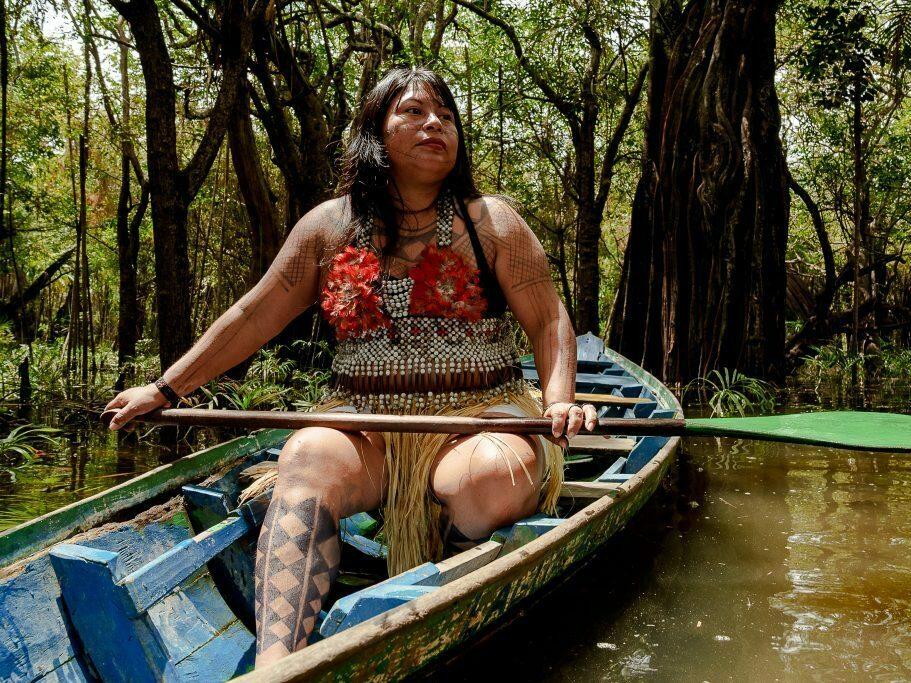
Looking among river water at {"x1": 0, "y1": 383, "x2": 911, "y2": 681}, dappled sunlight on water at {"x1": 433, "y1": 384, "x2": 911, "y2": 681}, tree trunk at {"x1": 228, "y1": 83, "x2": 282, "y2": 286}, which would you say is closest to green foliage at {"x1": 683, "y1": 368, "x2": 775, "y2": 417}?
river water at {"x1": 0, "y1": 383, "x2": 911, "y2": 681}

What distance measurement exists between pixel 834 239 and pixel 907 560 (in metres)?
15.8

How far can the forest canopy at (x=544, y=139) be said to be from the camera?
6.20 m

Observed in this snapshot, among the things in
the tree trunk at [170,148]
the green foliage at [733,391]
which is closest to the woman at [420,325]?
the tree trunk at [170,148]

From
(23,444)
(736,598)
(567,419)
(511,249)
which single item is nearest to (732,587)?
(736,598)

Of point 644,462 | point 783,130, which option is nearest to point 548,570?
point 644,462

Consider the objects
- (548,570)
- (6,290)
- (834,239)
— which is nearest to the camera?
(548,570)

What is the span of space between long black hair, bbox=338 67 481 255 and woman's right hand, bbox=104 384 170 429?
82 centimetres

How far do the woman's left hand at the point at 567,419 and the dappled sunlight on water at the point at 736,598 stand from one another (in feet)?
1.90

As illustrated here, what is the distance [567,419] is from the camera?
1.98 m

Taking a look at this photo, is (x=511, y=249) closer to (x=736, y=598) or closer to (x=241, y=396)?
(x=736, y=598)

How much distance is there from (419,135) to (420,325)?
59 centimetres

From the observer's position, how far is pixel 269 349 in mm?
8070

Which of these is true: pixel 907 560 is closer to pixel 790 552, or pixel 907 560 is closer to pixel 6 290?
pixel 790 552

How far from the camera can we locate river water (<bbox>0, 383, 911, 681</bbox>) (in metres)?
2.12
